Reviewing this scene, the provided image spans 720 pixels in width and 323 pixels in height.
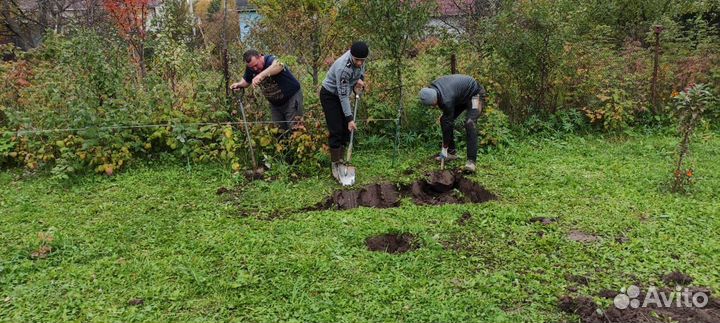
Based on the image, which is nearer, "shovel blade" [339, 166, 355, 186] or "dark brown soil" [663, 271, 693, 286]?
"dark brown soil" [663, 271, 693, 286]

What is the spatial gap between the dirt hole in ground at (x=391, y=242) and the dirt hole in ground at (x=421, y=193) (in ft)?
3.18

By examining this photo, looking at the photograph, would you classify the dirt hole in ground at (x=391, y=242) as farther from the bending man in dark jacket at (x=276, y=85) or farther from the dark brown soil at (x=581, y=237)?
the bending man in dark jacket at (x=276, y=85)

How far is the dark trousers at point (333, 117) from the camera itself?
5.77m

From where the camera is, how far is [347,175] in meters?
5.84

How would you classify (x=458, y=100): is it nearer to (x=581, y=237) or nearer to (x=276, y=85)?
(x=276, y=85)

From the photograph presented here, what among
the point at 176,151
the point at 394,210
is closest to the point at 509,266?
the point at 394,210

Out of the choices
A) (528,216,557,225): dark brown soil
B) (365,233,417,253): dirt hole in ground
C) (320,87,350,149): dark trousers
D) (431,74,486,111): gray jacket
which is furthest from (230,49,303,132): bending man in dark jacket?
(528,216,557,225): dark brown soil

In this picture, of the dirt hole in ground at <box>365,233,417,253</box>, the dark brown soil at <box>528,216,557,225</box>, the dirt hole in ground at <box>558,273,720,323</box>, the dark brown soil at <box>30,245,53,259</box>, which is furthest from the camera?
the dark brown soil at <box>528,216,557,225</box>

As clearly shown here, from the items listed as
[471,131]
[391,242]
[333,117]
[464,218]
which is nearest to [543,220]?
[464,218]

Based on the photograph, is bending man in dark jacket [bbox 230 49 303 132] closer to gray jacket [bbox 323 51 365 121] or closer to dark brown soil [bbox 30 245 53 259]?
gray jacket [bbox 323 51 365 121]

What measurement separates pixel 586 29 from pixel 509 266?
782 cm

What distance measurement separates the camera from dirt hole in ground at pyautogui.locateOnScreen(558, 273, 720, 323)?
9.96 feet

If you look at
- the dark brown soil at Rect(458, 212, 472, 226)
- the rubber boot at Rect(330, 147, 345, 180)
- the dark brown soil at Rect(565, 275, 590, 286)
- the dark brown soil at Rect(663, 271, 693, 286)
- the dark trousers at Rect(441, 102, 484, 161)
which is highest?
the dark trousers at Rect(441, 102, 484, 161)

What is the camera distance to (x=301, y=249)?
412cm
